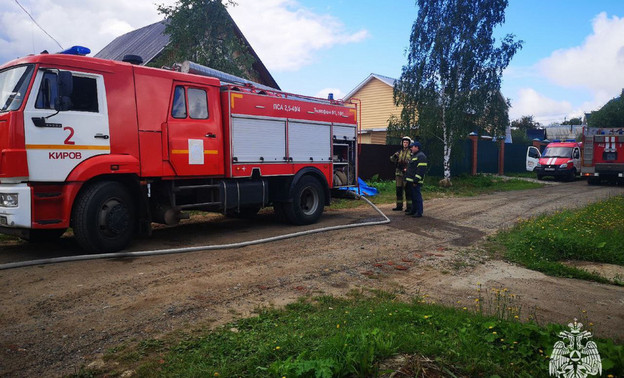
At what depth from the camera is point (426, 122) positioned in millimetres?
18656

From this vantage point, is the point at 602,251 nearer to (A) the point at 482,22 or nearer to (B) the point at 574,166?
(A) the point at 482,22

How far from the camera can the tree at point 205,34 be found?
14.3 m

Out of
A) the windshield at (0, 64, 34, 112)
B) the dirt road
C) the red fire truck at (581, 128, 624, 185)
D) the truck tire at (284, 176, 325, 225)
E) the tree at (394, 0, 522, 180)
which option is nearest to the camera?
the dirt road

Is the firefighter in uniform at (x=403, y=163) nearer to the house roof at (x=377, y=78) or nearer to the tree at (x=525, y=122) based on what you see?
the house roof at (x=377, y=78)

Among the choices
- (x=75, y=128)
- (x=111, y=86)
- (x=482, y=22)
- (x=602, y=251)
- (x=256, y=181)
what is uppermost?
(x=482, y=22)

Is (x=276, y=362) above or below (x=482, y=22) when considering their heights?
below

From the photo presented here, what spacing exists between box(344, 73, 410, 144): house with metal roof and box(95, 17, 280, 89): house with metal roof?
8.55m

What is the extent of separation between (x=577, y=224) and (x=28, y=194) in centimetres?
946

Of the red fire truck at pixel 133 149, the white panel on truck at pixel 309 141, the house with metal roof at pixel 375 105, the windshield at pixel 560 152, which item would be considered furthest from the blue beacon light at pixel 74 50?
the windshield at pixel 560 152

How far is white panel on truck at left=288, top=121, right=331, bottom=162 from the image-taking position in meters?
9.58

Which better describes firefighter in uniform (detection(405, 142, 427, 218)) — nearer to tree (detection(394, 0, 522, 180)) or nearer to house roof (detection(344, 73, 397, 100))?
tree (detection(394, 0, 522, 180))

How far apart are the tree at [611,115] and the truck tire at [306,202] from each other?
3786cm

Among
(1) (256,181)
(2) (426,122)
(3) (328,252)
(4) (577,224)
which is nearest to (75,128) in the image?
(1) (256,181)

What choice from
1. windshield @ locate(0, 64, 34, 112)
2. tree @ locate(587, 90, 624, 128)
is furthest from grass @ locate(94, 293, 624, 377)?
tree @ locate(587, 90, 624, 128)
